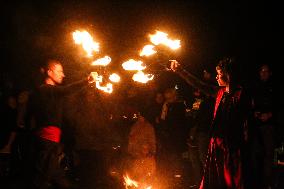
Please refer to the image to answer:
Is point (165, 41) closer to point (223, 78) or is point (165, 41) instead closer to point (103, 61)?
point (103, 61)

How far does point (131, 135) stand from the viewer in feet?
28.0

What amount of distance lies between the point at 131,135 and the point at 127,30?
333 centimetres

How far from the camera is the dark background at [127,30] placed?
10250 mm

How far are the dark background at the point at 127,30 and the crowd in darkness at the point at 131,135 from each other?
0.99m

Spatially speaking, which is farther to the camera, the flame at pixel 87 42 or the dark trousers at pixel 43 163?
the flame at pixel 87 42

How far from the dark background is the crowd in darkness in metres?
0.99

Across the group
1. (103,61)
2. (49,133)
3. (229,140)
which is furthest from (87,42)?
(229,140)

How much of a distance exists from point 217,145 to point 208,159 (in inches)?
10.2

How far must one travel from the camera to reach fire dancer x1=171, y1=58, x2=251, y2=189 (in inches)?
208

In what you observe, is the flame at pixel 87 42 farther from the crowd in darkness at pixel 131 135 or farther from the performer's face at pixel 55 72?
the performer's face at pixel 55 72

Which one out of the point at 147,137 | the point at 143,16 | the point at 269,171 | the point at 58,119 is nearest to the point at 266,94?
the point at 269,171

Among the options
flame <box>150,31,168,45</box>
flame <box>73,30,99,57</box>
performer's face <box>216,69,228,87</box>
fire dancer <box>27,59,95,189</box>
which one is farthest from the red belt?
performer's face <box>216,69,228,87</box>

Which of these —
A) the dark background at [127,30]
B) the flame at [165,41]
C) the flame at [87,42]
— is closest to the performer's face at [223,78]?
the flame at [165,41]

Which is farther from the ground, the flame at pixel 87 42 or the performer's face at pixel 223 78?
the flame at pixel 87 42
